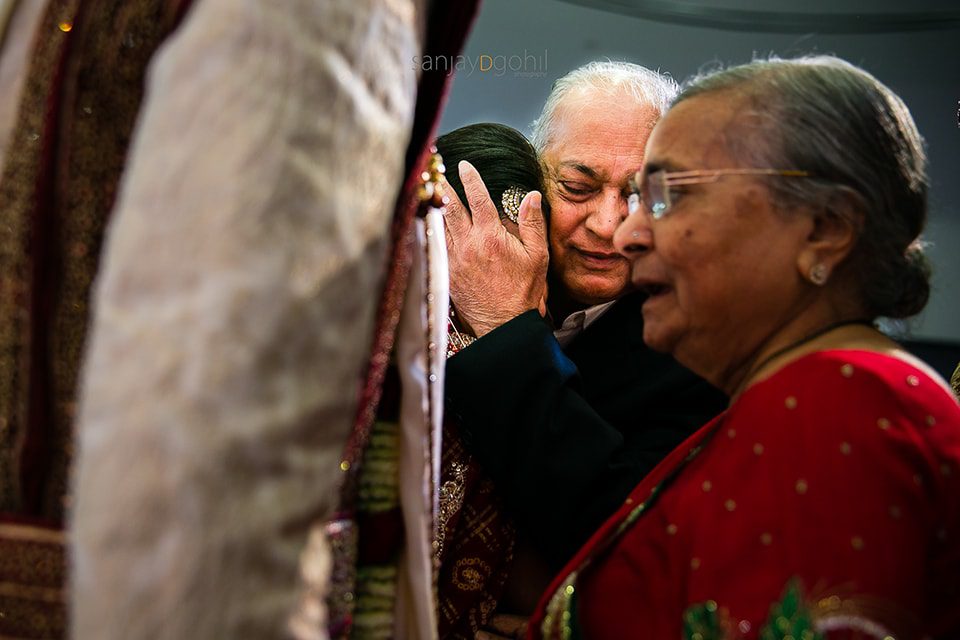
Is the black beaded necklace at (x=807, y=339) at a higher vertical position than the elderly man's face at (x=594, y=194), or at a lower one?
lower

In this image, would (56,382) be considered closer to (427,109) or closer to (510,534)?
(427,109)

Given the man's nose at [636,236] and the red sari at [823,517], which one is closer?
the red sari at [823,517]

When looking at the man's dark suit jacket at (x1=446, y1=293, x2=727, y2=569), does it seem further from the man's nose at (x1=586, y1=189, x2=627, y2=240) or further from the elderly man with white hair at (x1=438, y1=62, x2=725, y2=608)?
the man's nose at (x1=586, y1=189, x2=627, y2=240)

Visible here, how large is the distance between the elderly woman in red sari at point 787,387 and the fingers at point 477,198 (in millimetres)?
659

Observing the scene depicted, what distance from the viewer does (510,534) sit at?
1.85m

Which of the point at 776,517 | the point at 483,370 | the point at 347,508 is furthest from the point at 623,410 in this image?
the point at 347,508

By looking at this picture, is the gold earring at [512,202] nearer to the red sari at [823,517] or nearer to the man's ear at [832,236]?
the man's ear at [832,236]

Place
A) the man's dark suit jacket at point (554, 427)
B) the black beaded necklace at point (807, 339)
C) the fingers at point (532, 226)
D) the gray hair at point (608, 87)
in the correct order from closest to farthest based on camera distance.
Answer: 1. the black beaded necklace at point (807, 339)
2. the man's dark suit jacket at point (554, 427)
3. the fingers at point (532, 226)
4. the gray hair at point (608, 87)

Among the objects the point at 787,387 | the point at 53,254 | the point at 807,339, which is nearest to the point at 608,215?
the point at 807,339

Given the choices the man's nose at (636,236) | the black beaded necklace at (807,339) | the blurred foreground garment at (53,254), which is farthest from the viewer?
the man's nose at (636,236)

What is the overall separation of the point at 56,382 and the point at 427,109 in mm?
429

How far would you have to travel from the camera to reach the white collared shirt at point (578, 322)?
7.28 feet

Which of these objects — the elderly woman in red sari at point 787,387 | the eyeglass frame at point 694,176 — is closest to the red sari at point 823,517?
the elderly woman in red sari at point 787,387

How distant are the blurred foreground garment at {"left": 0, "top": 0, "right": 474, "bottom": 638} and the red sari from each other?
1.92 feet
